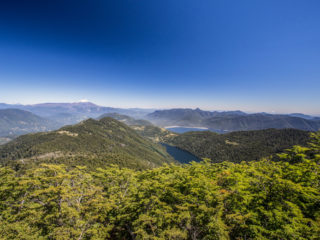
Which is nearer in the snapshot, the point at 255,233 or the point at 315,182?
the point at 255,233

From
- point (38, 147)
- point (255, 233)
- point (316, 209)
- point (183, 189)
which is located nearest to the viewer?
point (255, 233)

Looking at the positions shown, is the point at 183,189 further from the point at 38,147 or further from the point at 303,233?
the point at 38,147

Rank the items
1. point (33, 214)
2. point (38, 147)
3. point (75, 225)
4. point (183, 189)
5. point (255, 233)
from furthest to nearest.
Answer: point (38, 147), point (183, 189), point (33, 214), point (75, 225), point (255, 233)

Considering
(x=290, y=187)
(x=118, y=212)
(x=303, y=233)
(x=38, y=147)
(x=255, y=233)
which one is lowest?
(x=38, y=147)

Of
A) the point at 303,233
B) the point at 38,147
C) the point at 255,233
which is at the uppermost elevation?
the point at 303,233

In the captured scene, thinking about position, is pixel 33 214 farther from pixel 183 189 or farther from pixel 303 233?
pixel 303 233

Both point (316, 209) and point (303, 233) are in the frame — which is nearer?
point (303, 233)

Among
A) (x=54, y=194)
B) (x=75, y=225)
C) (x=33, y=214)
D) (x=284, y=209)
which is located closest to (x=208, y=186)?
(x=284, y=209)

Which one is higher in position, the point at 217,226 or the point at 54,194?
the point at 217,226

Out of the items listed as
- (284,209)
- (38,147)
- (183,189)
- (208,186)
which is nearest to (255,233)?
(284,209)
